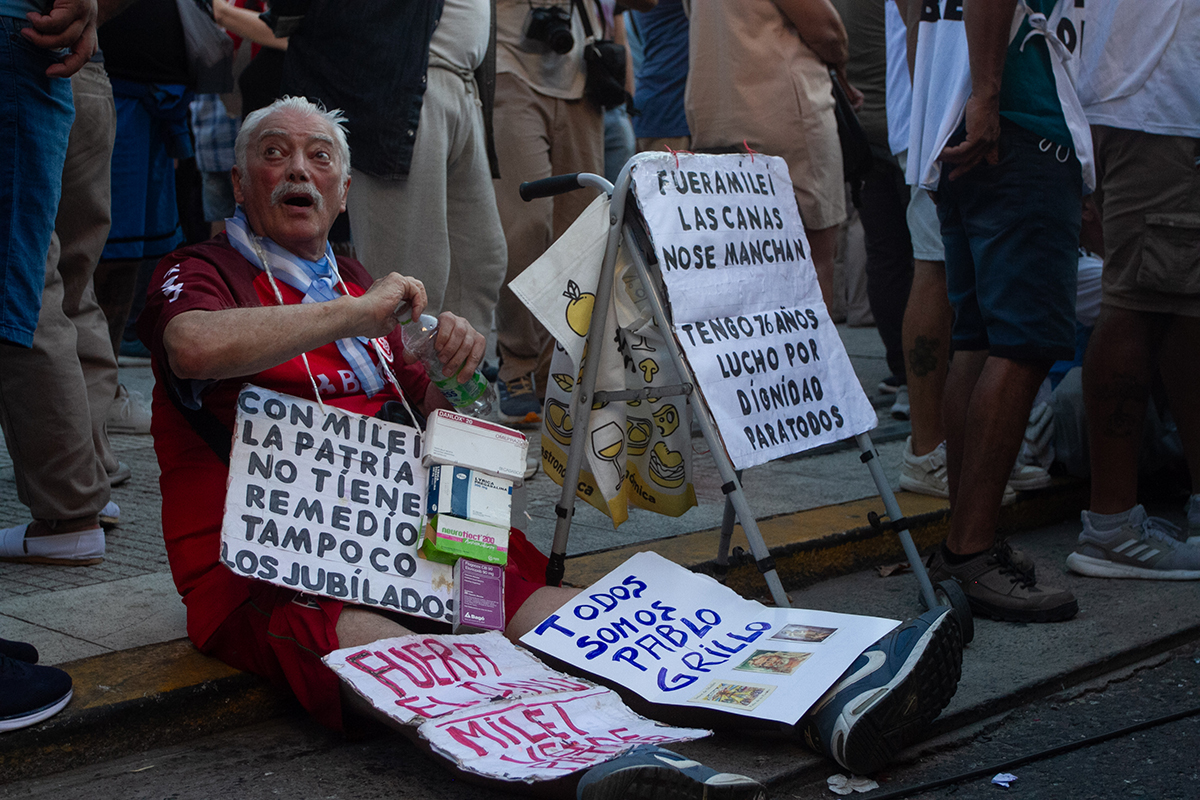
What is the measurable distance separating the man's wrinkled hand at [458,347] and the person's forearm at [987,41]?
1.52 meters

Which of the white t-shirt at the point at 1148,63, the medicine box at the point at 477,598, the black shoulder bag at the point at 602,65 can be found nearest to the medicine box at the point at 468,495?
the medicine box at the point at 477,598

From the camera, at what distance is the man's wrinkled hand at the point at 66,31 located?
9.04 ft

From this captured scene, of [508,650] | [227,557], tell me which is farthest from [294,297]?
[508,650]

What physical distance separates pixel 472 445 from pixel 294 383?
0.42m

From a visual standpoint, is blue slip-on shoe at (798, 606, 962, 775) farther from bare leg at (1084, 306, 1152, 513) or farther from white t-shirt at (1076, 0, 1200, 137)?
white t-shirt at (1076, 0, 1200, 137)

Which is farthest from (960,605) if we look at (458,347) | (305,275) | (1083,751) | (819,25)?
(819,25)

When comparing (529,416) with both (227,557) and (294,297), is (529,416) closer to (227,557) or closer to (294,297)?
(294,297)

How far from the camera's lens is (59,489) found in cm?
324

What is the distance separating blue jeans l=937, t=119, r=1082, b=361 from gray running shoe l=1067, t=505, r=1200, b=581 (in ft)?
2.58

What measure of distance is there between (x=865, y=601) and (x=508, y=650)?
53.6 inches

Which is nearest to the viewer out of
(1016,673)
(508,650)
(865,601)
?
(508,650)

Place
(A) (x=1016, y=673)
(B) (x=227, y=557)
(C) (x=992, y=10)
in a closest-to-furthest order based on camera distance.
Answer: (B) (x=227, y=557), (A) (x=1016, y=673), (C) (x=992, y=10)

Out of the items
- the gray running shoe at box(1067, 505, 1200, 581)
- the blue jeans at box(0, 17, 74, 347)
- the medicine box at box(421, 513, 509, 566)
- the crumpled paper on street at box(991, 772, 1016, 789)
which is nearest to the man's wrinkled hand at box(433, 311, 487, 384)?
the medicine box at box(421, 513, 509, 566)

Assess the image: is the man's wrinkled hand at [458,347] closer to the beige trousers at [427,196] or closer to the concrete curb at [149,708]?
the concrete curb at [149,708]
